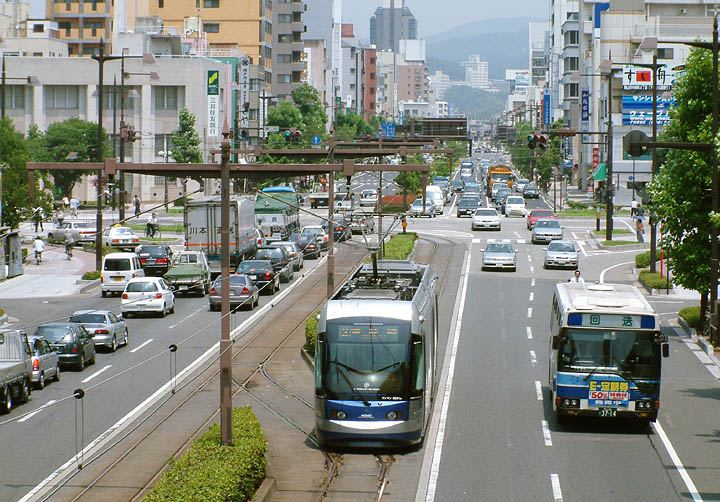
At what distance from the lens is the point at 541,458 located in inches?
868

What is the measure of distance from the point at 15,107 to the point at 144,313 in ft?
244

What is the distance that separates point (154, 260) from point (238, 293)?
12.3m

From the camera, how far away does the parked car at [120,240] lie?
68.1 metres

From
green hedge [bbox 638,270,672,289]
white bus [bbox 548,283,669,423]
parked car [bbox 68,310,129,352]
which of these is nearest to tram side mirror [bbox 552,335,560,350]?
white bus [bbox 548,283,669,423]

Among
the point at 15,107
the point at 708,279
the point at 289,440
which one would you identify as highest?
the point at 15,107

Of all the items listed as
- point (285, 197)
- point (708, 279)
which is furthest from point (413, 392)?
point (285, 197)

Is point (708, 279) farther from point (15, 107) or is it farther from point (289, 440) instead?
point (15, 107)

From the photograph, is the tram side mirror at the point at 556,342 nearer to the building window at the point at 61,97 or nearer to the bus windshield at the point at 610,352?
the bus windshield at the point at 610,352

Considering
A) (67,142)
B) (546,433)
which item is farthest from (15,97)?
(546,433)

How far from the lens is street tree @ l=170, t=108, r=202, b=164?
104125 mm

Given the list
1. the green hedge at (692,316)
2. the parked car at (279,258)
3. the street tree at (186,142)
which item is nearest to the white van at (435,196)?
the street tree at (186,142)

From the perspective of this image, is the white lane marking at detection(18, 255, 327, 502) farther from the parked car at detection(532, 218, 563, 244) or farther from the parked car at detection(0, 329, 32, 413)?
the parked car at detection(532, 218, 563, 244)

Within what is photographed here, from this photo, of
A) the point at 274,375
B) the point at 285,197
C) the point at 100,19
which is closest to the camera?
the point at 274,375

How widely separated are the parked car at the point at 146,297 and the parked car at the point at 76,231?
25738 mm
